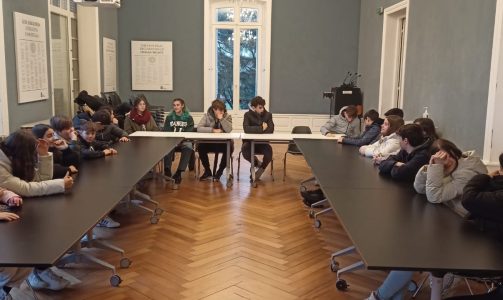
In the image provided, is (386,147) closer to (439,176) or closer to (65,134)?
(439,176)

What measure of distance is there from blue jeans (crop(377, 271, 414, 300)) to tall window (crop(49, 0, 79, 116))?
5638 millimetres

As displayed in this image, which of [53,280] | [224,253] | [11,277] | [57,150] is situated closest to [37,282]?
[53,280]

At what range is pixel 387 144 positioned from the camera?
472 centimetres

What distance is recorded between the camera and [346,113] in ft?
21.0

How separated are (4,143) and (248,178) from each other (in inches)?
158

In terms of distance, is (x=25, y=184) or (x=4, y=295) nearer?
(x=4, y=295)

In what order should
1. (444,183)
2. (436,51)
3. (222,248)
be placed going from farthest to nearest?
(436,51)
(222,248)
(444,183)

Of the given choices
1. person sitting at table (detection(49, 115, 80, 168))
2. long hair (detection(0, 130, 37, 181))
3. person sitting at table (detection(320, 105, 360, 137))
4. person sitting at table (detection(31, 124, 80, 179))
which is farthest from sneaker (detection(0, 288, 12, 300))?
person sitting at table (detection(320, 105, 360, 137))

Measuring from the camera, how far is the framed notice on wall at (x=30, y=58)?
5.71 metres

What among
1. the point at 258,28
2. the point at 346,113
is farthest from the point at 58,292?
the point at 258,28

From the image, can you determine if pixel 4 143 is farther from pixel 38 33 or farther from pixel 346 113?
pixel 346 113

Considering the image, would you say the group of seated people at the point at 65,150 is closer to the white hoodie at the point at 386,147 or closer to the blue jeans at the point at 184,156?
the blue jeans at the point at 184,156

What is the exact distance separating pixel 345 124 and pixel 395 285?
403 centimetres

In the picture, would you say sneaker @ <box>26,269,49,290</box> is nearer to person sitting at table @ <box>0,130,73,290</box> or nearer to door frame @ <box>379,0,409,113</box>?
person sitting at table @ <box>0,130,73,290</box>
